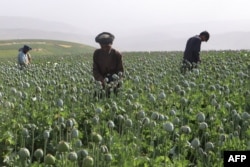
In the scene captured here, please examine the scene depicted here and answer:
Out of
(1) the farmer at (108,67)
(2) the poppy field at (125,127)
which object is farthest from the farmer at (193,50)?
(1) the farmer at (108,67)

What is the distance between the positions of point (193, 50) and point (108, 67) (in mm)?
3748

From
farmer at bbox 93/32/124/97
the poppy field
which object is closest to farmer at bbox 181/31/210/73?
the poppy field

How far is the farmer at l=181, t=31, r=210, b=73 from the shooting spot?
1217 centimetres

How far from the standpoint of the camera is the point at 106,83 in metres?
9.30

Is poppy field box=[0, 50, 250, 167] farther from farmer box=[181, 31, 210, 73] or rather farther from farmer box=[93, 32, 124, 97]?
farmer box=[181, 31, 210, 73]

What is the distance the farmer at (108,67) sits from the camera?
9469 millimetres

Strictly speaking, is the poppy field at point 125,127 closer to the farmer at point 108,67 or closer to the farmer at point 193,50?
the farmer at point 108,67

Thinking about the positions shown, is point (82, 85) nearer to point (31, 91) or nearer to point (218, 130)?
point (31, 91)

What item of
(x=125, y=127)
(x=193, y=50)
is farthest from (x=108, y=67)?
(x=193, y=50)

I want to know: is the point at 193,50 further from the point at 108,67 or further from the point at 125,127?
the point at 125,127

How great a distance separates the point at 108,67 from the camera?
9727mm

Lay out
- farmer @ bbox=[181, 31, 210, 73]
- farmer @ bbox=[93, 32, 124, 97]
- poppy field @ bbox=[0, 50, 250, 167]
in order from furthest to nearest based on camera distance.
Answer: farmer @ bbox=[181, 31, 210, 73] → farmer @ bbox=[93, 32, 124, 97] → poppy field @ bbox=[0, 50, 250, 167]

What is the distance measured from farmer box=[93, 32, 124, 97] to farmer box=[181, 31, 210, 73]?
3.19 metres

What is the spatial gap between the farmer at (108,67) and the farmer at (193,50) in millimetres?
3191
